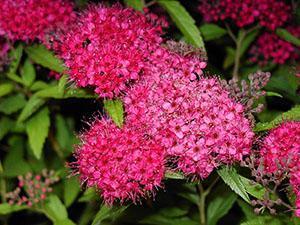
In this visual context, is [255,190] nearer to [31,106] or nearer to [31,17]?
[31,106]

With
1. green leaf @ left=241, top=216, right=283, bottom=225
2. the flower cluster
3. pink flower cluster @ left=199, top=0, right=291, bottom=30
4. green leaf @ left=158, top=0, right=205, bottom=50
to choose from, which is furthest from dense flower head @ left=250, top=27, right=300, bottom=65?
the flower cluster

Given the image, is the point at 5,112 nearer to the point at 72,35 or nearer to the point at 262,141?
the point at 72,35

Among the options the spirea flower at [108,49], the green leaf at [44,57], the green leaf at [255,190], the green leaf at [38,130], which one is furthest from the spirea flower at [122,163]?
the green leaf at [38,130]

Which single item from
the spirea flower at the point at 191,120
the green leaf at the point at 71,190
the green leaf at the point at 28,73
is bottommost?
the green leaf at the point at 71,190

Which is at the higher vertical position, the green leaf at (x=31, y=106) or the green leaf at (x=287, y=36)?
the green leaf at (x=31, y=106)

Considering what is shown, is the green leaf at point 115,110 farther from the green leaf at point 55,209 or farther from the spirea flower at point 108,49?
the green leaf at point 55,209

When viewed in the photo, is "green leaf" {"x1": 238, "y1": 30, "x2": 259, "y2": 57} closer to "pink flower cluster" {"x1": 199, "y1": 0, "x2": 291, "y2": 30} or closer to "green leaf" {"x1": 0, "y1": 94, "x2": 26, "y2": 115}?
"pink flower cluster" {"x1": 199, "y1": 0, "x2": 291, "y2": 30}

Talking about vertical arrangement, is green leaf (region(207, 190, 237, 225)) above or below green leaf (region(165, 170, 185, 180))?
below
